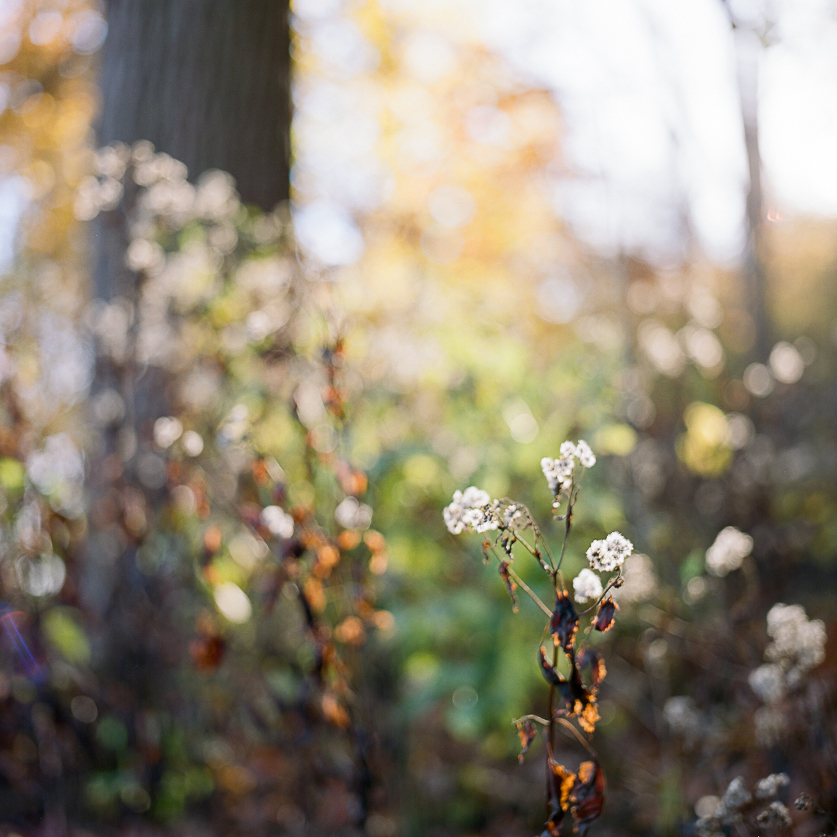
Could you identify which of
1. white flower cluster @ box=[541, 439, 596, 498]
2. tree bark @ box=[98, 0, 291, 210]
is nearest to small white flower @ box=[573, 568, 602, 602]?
white flower cluster @ box=[541, 439, 596, 498]

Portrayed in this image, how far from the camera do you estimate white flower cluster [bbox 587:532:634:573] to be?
0.96m

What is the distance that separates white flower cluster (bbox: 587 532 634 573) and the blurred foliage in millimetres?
654

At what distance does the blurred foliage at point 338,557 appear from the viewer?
1725mm

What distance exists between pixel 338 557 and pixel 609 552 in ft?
2.70

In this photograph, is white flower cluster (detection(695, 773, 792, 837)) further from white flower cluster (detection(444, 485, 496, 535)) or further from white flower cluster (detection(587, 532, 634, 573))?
white flower cluster (detection(444, 485, 496, 535))

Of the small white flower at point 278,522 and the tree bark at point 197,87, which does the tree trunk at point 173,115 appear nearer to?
the tree bark at point 197,87

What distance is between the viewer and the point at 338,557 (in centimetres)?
163

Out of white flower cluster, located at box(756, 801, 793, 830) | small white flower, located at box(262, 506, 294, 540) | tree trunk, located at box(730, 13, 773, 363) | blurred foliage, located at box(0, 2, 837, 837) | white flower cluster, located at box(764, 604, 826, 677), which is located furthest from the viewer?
tree trunk, located at box(730, 13, 773, 363)

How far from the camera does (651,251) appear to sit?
11.2 m

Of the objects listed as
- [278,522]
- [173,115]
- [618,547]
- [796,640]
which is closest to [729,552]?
[796,640]

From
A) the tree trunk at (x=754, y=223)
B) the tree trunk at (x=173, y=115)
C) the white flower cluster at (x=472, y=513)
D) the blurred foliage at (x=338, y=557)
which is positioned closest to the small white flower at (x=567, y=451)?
the white flower cluster at (x=472, y=513)

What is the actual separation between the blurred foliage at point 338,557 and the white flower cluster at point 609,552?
0.65m

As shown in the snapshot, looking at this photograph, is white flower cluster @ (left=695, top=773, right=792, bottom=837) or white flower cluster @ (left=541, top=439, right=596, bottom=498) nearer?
white flower cluster @ (left=541, top=439, right=596, bottom=498)

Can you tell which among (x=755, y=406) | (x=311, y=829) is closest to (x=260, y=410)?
(x=311, y=829)
